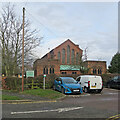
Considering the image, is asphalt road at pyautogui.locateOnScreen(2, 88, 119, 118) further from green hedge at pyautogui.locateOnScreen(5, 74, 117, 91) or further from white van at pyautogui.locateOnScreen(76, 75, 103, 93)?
green hedge at pyautogui.locateOnScreen(5, 74, 117, 91)

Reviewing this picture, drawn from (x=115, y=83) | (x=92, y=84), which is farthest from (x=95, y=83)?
(x=115, y=83)

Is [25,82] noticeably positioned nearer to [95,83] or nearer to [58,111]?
[95,83]

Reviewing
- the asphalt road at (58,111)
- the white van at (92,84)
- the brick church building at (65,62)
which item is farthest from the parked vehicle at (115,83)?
the asphalt road at (58,111)

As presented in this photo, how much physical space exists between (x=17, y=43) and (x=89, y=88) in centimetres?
1411

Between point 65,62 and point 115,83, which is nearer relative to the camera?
point 115,83

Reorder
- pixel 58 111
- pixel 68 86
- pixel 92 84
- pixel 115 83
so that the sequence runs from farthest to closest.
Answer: pixel 115 83 → pixel 92 84 → pixel 68 86 → pixel 58 111

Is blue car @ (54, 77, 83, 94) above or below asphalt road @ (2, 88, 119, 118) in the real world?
above

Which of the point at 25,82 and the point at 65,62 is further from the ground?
the point at 65,62

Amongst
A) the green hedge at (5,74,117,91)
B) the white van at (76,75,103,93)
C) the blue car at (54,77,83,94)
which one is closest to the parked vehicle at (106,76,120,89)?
the white van at (76,75,103,93)

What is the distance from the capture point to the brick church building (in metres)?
38.0

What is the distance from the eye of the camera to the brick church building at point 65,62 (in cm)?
3802

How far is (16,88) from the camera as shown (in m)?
17.9

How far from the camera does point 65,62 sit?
5800 centimetres

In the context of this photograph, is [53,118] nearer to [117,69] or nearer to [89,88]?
[89,88]
